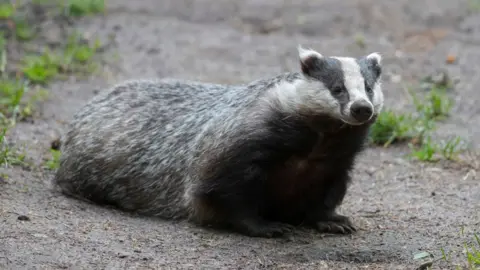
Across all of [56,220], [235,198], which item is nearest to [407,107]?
[235,198]

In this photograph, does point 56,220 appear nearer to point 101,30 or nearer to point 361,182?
point 361,182

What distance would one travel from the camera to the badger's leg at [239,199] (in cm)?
539

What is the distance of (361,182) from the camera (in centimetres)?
701

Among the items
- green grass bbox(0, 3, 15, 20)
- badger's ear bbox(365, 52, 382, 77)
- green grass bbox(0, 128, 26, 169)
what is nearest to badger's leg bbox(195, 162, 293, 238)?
badger's ear bbox(365, 52, 382, 77)

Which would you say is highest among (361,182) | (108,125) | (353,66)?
(353,66)

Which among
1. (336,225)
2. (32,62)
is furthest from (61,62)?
(336,225)

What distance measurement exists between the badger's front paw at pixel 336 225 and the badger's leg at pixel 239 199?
0.76 feet

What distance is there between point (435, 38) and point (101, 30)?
444 centimetres

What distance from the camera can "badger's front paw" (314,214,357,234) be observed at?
5664 mm

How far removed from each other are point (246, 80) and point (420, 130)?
2.42 m

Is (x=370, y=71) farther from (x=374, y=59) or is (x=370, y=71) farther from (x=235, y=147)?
(x=235, y=147)

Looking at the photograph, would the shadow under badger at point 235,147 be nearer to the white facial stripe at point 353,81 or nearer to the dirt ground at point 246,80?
the white facial stripe at point 353,81

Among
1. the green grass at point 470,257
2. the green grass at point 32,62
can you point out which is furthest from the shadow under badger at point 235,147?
the green grass at point 470,257

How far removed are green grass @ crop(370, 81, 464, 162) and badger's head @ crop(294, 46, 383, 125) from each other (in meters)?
2.12
